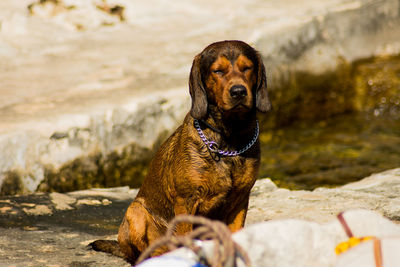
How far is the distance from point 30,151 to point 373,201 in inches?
131

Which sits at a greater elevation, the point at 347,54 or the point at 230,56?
the point at 230,56

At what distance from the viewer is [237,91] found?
12.4ft

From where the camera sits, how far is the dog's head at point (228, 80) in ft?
12.5

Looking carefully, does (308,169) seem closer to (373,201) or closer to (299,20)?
(373,201)

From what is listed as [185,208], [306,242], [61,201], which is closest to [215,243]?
[306,242]

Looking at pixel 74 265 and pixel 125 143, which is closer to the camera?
pixel 74 265

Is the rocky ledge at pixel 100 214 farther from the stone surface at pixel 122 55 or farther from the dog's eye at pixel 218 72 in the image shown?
the dog's eye at pixel 218 72

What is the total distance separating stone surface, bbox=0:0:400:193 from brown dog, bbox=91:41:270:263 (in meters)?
2.05

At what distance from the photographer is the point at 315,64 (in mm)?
9102

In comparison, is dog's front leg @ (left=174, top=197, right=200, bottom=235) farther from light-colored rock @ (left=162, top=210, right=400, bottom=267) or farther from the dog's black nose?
light-colored rock @ (left=162, top=210, right=400, bottom=267)

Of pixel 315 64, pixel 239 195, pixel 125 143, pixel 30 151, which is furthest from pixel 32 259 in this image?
pixel 315 64

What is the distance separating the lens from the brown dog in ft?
12.6

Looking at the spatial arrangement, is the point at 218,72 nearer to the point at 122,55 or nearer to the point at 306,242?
the point at 306,242

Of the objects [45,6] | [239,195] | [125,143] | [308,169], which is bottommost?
[308,169]
